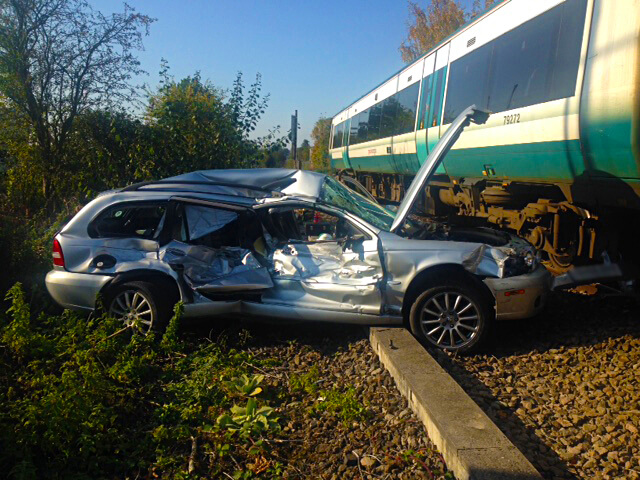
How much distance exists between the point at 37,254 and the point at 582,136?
6.88 m

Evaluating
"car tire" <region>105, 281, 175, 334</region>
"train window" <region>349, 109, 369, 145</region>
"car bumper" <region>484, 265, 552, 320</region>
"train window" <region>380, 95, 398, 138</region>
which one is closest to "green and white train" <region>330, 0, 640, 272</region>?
"car bumper" <region>484, 265, 552, 320</region>

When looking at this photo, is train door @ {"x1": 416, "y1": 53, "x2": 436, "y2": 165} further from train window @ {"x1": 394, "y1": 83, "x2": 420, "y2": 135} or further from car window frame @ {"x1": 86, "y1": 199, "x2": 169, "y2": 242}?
car window frame @ {"x1": 86, "y1": 199, "x2": 169, "y2": 242}

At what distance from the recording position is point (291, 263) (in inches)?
221

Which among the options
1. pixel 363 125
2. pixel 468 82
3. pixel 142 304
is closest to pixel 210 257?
pixel 142 304

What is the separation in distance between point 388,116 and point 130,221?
426 inches

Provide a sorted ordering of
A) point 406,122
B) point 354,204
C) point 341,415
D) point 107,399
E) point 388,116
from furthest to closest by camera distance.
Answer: point 388,116
point 406,122
point 354,204
point 107,399
point 341,415

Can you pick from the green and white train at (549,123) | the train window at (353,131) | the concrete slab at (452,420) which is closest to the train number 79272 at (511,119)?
the green and white train at (549,123)

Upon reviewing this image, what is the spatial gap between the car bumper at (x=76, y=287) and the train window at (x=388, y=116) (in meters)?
10.6

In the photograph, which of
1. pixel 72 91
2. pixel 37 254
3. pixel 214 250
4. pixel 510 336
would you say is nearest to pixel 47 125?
pixel 72 91

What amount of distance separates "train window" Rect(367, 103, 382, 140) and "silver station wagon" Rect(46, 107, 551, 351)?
11.6 meters

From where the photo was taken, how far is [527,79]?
7.46 meters

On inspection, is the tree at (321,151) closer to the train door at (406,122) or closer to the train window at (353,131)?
the train window at (353,131)

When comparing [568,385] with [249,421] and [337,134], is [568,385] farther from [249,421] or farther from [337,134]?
[337,134]

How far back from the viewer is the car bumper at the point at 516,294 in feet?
17.2
